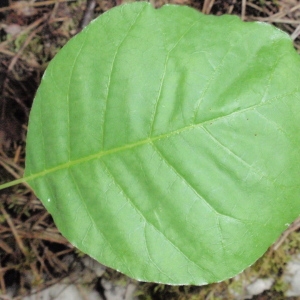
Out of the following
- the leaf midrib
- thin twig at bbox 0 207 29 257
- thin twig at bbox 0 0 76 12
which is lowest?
thin twig at bbox 0 207 29 257

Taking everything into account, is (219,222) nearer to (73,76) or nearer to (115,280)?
(73,76)

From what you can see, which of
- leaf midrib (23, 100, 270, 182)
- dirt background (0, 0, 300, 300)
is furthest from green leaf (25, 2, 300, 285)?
dirt background (0, 0, 300, 300)

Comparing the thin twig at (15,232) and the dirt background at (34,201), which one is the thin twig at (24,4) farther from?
the thin twig at (15,232)

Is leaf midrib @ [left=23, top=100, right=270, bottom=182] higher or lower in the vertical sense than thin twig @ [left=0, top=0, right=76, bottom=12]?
lower

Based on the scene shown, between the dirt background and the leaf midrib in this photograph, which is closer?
the leaf midrib

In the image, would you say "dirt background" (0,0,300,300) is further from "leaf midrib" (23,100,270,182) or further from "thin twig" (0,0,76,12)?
"leaf midrib" (23,100,270,182)

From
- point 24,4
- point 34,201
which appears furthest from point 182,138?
point 24,4

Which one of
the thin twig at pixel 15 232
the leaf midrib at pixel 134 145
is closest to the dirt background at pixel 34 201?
the thin twig at pixel 15 232
